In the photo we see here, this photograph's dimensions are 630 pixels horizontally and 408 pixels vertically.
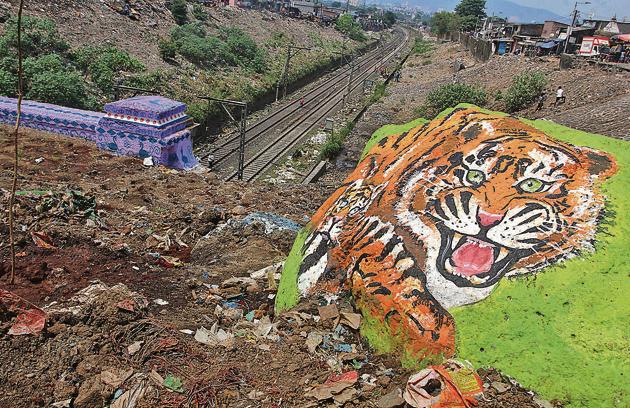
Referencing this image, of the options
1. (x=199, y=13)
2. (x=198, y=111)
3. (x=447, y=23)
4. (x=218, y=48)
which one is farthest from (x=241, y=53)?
(x=447, y=23)

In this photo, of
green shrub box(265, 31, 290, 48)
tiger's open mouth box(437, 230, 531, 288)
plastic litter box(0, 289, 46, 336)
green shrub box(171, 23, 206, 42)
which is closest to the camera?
tiger's open mouth box(437, 230, 531, 288)

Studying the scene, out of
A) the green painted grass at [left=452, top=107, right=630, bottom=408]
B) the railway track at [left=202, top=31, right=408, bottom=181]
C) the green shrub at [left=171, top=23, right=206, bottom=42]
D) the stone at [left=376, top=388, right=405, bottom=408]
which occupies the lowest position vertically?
the railway track at [left=202, top=31, right=408, bottom=181]

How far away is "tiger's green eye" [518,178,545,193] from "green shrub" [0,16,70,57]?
28.5m

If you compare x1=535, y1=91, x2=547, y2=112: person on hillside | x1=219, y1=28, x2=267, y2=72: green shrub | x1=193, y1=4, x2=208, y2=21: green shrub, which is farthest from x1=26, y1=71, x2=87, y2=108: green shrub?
x1=193, y1=4, x2=208, y2=21: green shrub

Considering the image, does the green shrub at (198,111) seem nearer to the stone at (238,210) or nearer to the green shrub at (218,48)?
the green shrub at (218,48)

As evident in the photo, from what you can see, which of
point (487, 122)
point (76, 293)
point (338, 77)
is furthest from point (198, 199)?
point (338, 77)

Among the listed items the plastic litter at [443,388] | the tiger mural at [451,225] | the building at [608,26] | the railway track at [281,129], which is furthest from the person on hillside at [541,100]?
the building at [608,26]

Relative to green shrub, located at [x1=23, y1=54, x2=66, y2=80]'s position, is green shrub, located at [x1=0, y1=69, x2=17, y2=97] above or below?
below

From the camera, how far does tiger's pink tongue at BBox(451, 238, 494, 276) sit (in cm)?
→ 591

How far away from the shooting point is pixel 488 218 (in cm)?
639

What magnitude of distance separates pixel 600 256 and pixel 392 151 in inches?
177

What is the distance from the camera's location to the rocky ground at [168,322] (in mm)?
5695

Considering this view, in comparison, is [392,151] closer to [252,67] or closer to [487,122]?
[487,122]

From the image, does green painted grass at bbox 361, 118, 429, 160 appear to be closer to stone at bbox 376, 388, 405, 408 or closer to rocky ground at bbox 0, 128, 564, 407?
rocky ground at bbox 0, 128, 564, 407
